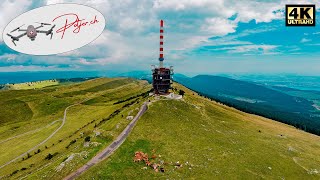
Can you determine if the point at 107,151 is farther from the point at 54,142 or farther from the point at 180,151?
the point at 54,142

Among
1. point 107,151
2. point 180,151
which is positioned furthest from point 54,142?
Answer: point 180,151

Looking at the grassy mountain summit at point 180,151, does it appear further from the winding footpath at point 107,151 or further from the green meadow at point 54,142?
the winding footpath at point 107,151

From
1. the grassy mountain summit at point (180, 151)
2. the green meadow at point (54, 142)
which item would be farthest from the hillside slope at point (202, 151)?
the green meadow at point (54, 142)

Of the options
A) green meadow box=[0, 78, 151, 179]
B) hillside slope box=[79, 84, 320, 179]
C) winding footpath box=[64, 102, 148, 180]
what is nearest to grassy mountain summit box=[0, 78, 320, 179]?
hillside slope box=[79, 84, 320, 179]

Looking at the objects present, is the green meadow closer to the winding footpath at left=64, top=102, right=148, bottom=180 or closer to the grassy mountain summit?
the grassy mountain summit

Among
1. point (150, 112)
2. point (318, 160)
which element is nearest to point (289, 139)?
point (318, 160)

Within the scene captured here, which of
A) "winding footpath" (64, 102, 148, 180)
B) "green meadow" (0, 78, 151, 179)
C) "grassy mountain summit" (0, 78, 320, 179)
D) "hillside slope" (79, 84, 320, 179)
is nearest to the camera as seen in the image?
"winding footpath" (64, 102, 148, 180)

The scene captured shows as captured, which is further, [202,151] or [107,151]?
[202,151]

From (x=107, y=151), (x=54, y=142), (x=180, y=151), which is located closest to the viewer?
(x=107, y=151)
